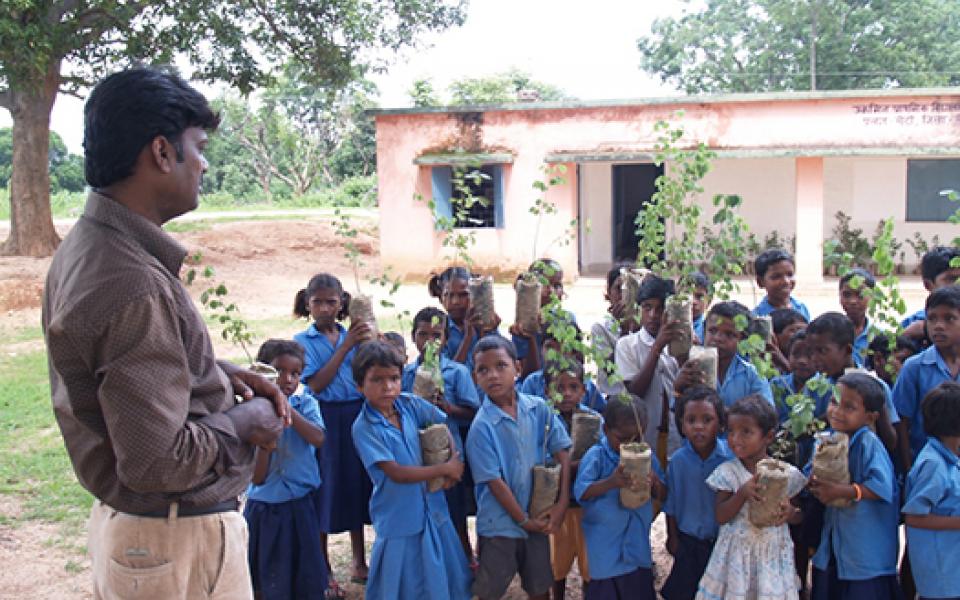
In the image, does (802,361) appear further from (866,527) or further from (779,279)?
(779,279)

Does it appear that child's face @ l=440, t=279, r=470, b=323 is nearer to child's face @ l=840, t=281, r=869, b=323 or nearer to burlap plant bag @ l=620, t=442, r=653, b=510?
burlap plant bag @ l=620, t=442, r=653, b=510

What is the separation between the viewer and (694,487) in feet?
10.8

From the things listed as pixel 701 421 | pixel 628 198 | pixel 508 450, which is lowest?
pixel 508 450

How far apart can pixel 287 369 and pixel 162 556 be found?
1.69 meters

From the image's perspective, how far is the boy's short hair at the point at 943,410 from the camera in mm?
2973

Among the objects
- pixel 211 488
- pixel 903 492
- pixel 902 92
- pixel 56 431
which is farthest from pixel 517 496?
pixel 902 92

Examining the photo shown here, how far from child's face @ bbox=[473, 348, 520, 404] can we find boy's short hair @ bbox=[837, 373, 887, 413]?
46.1 inches

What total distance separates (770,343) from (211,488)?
2.66 m

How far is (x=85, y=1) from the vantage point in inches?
499

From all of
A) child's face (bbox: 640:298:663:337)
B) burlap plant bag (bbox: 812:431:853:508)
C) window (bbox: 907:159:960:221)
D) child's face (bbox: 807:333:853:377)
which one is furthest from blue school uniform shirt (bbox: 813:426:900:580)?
window (bbox: 907:159:960:221)

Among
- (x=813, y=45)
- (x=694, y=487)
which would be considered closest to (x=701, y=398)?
(x=694, y=487)

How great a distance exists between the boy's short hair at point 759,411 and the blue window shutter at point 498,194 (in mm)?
11729

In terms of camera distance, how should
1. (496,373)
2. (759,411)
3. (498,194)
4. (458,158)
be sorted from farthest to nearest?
(498,194)
(458,158)
(496,373)
(759,411)

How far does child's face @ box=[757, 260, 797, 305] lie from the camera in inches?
174
